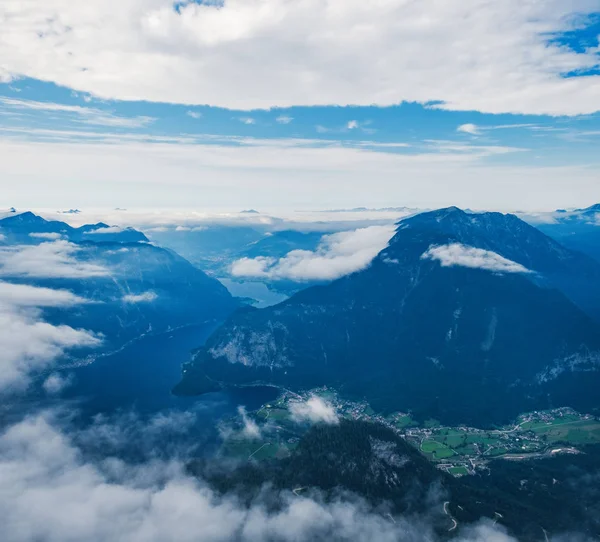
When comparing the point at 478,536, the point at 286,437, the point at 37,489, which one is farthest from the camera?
the point at 286,437

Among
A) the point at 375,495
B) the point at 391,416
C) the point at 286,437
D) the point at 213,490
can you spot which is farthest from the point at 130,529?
the point at 391,416

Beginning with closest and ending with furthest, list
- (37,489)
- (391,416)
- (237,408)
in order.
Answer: (37,489) → (391,416) → (237,408)

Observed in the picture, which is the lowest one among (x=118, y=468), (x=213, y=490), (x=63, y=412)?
(x=63, y=412)

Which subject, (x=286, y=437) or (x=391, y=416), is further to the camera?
(x=391, y=416)

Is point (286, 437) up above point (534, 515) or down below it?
below

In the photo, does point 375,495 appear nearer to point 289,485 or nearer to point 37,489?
point 289,485

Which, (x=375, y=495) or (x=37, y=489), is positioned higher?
(x=375, y=495)

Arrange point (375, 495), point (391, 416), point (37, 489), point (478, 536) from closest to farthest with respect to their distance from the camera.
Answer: point (478, 536), point (375, 495), point (37, 489), point (391, 416)

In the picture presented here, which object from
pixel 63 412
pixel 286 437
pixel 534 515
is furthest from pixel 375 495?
pixel 63 412

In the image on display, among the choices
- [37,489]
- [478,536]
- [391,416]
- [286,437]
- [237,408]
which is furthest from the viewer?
[237,408]

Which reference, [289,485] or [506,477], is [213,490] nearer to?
[289,485]
